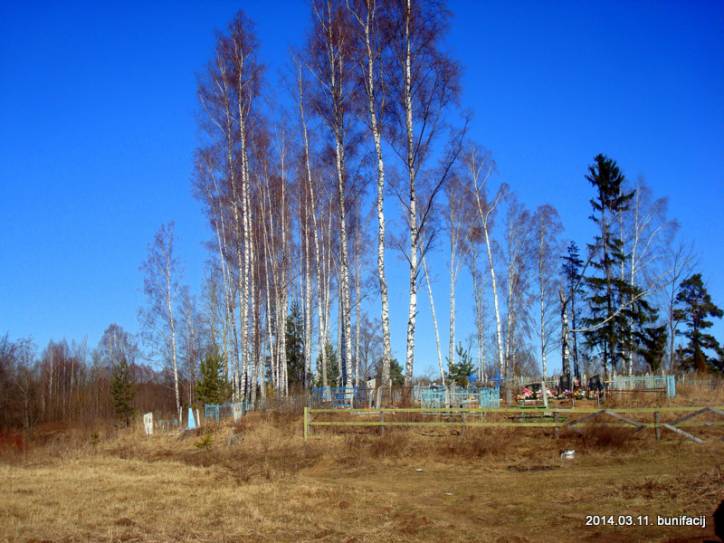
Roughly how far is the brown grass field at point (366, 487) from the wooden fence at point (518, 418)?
34 centimetres

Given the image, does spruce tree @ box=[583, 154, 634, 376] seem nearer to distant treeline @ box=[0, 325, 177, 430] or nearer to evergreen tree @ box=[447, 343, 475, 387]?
evergreen tree @ box=[447, 343, 475, 387]

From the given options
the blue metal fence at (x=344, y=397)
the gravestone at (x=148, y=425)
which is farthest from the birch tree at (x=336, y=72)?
the gravestone at (x=148, y=425)

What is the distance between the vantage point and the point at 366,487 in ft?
49.8

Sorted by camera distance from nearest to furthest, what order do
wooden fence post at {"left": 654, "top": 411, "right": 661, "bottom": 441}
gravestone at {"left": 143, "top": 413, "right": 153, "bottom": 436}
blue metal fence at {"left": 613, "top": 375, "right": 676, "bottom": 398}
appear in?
wooden fence post at {"left": 654, "top": 411, "right": 661, "bottom": 441}
gravestone at {"left": 143, "top": 413, "right": 153, "bottom": 436}
blue metal fence at {"left": 613, "top": 375, "right": 676, "bottom": 398}

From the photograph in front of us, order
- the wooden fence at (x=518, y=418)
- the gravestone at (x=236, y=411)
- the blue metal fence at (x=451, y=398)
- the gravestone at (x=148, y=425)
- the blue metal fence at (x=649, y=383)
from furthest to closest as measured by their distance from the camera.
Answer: the blue metal fence at (x=649, y=383), the gravestone at (x=148, y=425), the gravestone at (x=236, y=411), the blue metal fence at (x=451, y=398), the wooden fence at (x=518, y=418)

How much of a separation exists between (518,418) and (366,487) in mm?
8228

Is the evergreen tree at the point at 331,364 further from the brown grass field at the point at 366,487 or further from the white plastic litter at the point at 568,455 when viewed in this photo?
the white plastic litter at the point at 568,455

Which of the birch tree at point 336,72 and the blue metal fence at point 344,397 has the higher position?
the birch tree at point 336,72

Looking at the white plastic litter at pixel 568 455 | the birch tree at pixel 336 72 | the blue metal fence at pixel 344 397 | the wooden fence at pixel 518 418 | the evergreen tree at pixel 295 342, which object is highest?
the birch tree at pixel 336 72

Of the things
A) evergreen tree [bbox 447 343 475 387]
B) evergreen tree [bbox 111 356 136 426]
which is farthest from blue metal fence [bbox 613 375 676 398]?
evergreen tree [bbox 111 356 136 426]

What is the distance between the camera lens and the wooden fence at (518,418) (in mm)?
18516

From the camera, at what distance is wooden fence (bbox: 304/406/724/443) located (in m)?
18.5

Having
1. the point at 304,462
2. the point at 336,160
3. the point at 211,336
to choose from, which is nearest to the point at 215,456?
the point at 304,462

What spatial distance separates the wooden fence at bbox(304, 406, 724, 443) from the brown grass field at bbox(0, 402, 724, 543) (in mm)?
343
